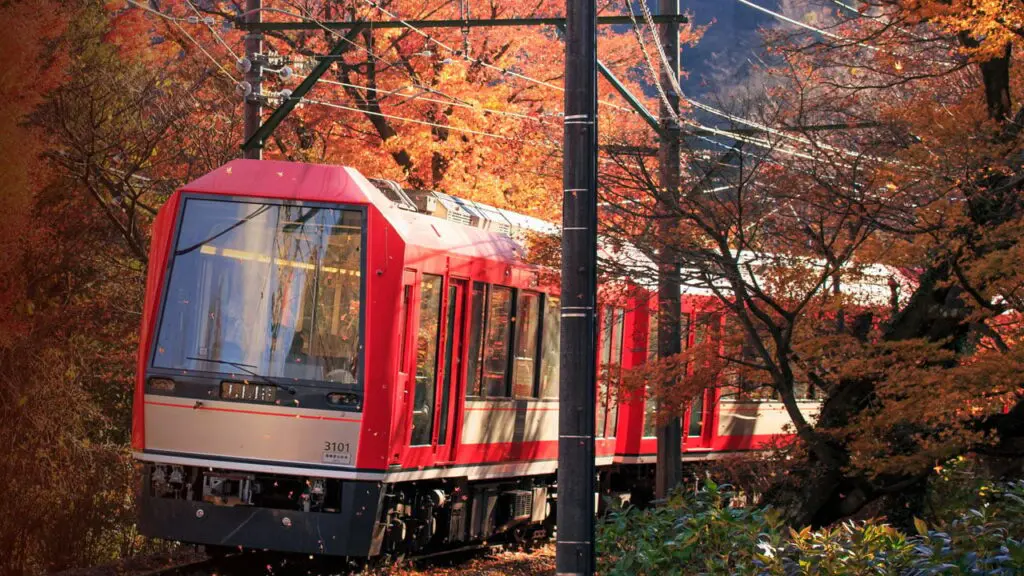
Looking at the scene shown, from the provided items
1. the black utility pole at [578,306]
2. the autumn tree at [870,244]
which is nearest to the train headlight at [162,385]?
the black utility pole at [578,306]

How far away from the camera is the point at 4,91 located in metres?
16.5

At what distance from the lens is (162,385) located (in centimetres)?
1226

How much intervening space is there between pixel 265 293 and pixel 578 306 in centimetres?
413

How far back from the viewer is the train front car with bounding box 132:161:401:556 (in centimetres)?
1202

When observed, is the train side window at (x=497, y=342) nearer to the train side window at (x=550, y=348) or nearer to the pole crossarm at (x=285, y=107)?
the train side window at (x=550, y=348)

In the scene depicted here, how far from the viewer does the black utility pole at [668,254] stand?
1401 cm

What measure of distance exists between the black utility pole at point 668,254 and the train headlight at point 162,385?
16.5 ft

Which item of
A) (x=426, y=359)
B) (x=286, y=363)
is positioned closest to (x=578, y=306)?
(x=286, y=363)

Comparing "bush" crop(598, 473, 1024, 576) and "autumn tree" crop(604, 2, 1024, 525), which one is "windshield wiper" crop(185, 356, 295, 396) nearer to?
"bush" crop(598, 473, 1024, 576)

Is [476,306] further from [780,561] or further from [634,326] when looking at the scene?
[780,561]

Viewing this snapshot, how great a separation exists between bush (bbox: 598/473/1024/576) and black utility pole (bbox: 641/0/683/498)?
3072 mm

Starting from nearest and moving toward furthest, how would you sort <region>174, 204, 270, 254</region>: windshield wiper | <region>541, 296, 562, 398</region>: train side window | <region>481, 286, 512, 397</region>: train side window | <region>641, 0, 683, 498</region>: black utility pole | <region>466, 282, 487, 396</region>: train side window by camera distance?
<region>174, 204, 270, 254</region>: windshield wiper
<region>641, 0, 683, 498</region>: black utility pole
<region>466, 282, 487, 396</region>: train side window
<region>481, 286, 512, 397</region>: train side window
<region>541, 296, 562, 398</region>: train side window

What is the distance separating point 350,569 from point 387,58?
13.8m

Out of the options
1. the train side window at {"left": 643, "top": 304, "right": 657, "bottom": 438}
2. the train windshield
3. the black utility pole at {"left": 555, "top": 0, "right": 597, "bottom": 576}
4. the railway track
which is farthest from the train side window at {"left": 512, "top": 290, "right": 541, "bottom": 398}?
the black utility pole at {"left": 555, "top": 0, "right": 597, "bottom": 576}
